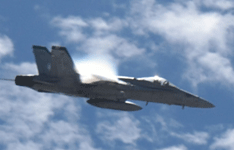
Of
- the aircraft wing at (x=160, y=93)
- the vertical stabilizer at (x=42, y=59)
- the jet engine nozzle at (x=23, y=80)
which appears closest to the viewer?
the jet engine nozzle at (x=23, y=80)

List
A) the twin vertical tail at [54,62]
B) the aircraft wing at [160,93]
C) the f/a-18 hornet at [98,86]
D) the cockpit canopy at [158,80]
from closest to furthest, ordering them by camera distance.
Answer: the twin vertical tail at [54,62], the f/a-18 hornet at [98,86], the aircraft wing at [160,93], the cockpit canopy at [158,80]

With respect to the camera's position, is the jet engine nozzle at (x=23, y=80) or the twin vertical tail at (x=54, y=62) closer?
the twin vertical tail at (x=54, y=62)

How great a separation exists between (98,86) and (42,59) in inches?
260

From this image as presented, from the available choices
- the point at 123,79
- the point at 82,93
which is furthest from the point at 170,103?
the point at 82,93

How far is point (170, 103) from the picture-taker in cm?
5028

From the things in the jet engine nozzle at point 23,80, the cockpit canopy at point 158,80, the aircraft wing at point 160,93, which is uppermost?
the cockpit canopy at point 158,80

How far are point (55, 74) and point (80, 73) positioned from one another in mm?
2681

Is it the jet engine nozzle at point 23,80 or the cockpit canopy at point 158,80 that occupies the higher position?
the cockpit canopy at point 158,80

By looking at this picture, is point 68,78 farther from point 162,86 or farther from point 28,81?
point 162,86

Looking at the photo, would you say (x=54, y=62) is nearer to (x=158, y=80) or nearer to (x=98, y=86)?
(x=98, y=86)

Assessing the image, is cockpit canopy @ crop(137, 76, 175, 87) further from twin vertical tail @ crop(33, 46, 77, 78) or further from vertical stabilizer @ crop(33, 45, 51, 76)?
vertical stabilizer @ crop(33, 45, 51, 76)

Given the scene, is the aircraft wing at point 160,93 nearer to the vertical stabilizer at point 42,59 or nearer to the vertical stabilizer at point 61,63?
the vertical stabilizer at point 61,63

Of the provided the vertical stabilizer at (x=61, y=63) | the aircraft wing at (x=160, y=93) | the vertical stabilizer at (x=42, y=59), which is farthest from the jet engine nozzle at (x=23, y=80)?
the aircraft wing at (x=160, y=93)

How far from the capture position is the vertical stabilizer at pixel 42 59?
1874 inches
